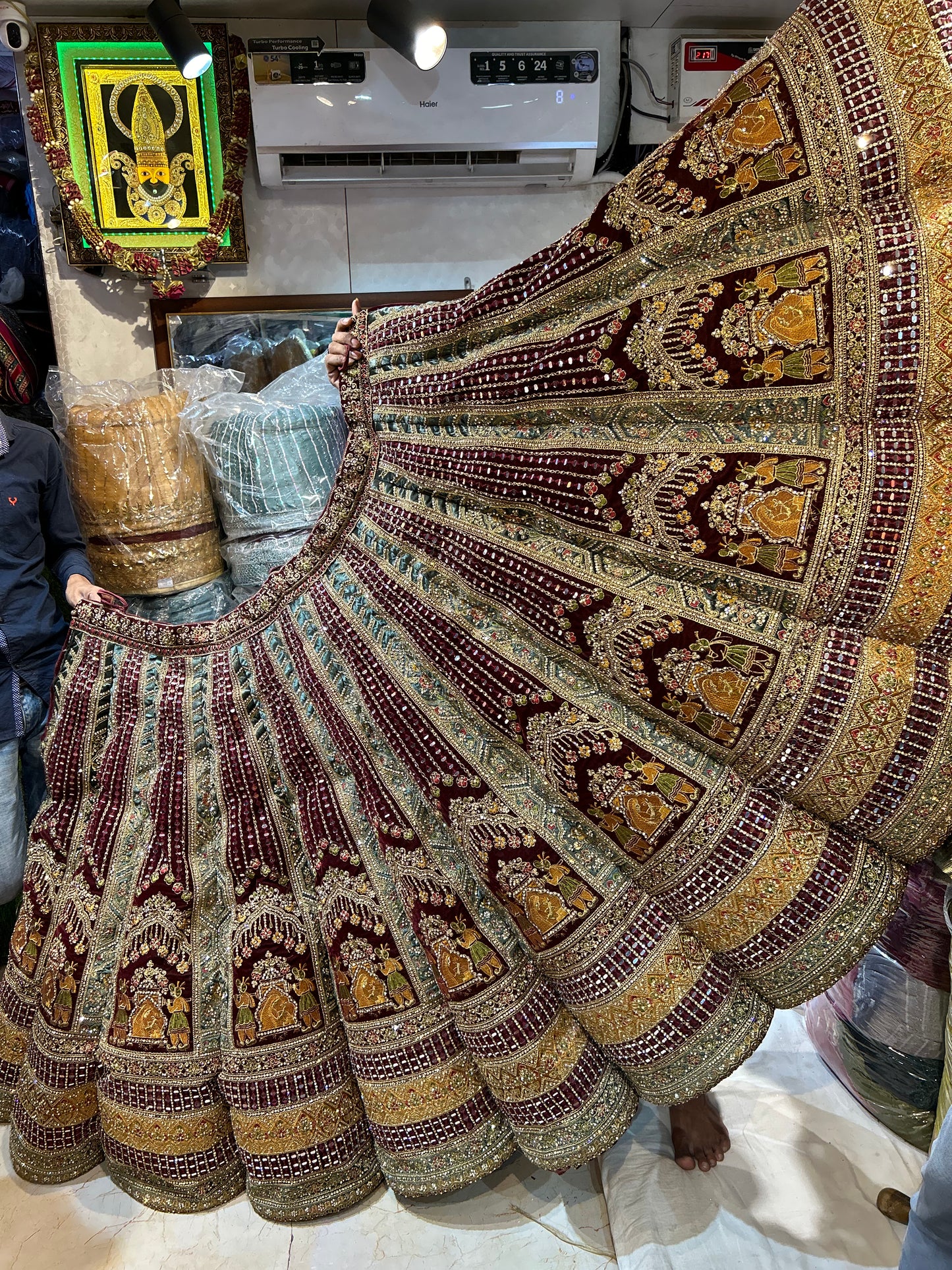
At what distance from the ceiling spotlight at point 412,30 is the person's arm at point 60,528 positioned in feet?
3.83

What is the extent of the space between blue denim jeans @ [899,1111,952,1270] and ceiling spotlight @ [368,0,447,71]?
215 centimetres

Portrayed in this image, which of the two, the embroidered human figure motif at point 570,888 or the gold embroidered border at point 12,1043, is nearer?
the embroidered human figure motif at point 570,888

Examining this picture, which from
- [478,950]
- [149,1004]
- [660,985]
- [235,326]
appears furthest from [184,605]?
[660,985]

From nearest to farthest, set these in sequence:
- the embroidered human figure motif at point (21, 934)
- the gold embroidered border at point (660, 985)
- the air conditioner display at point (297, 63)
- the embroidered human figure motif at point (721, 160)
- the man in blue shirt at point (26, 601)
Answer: the embroidered human figure motif at point (721, 160), the gold embroidered border at point (660, 985), the embroidered human figure motif at point (21, 934), the man in blue shirt at point (26, 601), the air conditioner display at point (297, 63)

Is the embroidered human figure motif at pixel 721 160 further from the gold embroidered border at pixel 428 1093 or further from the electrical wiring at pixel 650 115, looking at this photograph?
the electrical wiring at pixel 650 115

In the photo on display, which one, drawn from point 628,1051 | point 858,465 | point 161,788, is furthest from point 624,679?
point 161,788

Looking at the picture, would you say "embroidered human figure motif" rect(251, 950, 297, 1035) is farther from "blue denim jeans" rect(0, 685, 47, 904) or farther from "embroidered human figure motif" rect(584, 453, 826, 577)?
"embroidered human figure motif" rect(584, 453, 826, 577)

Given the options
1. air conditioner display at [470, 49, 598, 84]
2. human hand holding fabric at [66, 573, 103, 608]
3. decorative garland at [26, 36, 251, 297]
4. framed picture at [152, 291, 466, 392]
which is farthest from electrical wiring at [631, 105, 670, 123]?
human hand holding fabric at [66, 573, 103, 608]

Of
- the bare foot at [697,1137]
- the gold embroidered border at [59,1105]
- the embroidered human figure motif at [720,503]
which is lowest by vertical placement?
the bare foot at [697,1137]

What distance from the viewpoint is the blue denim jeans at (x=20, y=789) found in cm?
165

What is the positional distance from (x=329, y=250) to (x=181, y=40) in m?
0.62

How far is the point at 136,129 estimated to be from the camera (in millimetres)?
2203

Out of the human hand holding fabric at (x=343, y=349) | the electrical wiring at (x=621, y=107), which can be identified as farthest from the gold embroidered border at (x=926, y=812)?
the electrical wiring at (x=621, y=107)

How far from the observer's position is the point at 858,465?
37.0 inches
